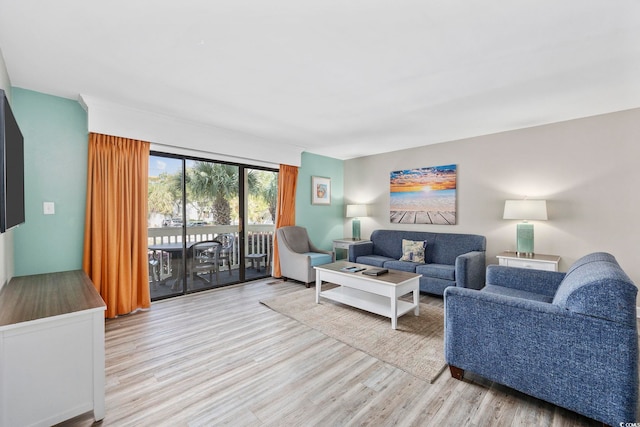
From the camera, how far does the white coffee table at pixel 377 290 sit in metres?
2.91

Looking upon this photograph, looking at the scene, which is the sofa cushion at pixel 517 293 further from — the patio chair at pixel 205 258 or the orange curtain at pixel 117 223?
the orange curtain at pixel 117 223

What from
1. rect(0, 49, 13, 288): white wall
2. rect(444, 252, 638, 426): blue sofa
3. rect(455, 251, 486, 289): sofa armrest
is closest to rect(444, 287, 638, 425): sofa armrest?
rect(444, 252, 638, 426): blue sofa

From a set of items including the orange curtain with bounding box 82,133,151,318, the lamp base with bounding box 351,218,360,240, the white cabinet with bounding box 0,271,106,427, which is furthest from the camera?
the lamp base with bounding box 351,218,360,240

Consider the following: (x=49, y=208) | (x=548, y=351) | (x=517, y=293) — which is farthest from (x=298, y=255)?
(x=548, y=351)

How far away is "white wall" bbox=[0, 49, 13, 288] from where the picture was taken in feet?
6.85

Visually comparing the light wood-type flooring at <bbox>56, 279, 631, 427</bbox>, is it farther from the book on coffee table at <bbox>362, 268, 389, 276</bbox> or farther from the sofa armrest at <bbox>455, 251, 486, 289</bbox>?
the sofa armrest at <bbox>455, 251, 486, 289</bbox>

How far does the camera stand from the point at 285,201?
16.6 ft

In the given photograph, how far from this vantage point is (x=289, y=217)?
5152mm

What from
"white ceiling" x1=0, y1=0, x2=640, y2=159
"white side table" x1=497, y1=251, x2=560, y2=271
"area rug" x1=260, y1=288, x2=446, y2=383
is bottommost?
"area rug" x1=260, y1=288, x2=446, y2=383

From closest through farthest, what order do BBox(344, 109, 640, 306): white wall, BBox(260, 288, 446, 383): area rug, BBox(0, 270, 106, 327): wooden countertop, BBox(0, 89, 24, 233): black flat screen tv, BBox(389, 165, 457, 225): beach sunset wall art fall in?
1. BBox(0, 89, 24, 233): black flat screen tv
2. BBox(0, 270, 106, 327): wooden countertop
3. BBox(260, 288, 446, 383): area rug
4. BBox(344, 109, 640, 306): white wall
5. BBox(389, 165, 457, 225): beach sunset wall art

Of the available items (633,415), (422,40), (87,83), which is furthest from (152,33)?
(633,415)

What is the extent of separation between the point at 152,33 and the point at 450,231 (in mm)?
4609

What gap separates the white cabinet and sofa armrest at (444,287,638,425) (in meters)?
2.35

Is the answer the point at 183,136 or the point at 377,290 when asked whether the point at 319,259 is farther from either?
the point at 183,136
